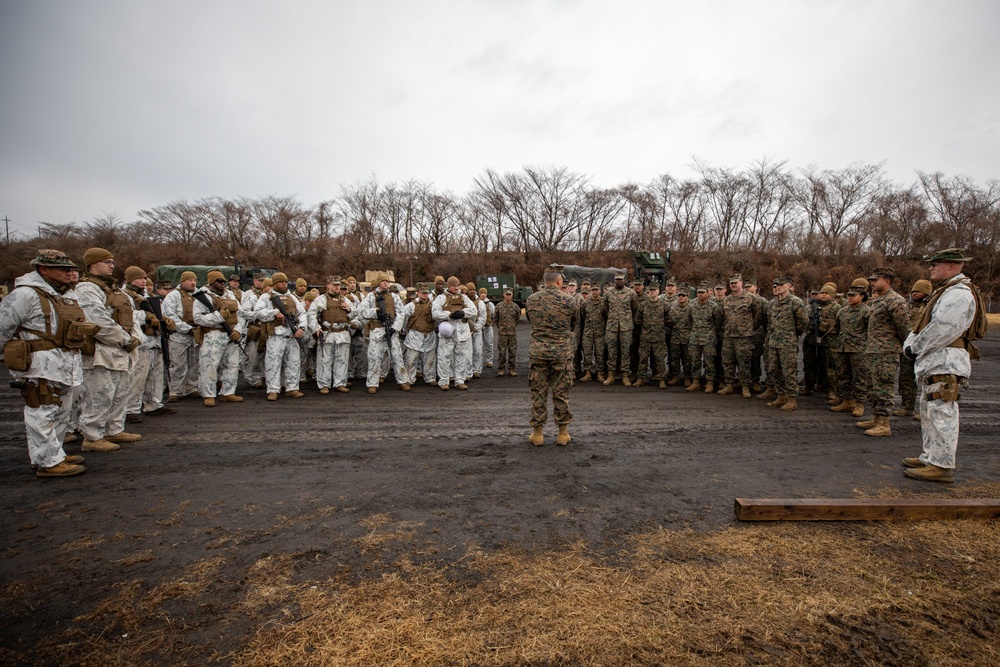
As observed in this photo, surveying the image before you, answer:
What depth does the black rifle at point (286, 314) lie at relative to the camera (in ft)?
27.2

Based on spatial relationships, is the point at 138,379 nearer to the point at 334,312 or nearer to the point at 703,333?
the point at 334,312

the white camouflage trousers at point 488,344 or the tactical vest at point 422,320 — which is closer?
the tactical vest at point 422,320

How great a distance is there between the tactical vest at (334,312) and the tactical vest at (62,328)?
4125 mm

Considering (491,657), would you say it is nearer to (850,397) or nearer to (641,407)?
(641,407)

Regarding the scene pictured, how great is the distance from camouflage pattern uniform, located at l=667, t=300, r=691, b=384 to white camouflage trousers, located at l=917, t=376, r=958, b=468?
4.89 meters

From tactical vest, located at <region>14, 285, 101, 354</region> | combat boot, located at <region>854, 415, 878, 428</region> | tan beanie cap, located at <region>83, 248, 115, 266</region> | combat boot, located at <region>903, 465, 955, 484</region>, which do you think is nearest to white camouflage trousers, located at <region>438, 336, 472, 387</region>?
tan beanie cap, located at <region>83, 248, 115, 266</region>

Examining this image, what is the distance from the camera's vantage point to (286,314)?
27.5ft

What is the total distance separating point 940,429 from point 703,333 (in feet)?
15.6

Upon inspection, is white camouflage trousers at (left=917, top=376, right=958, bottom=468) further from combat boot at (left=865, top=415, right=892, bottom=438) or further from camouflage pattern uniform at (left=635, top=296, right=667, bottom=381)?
camouflage pattern uniform at (left=635, top=296, right=667, bottom=381)

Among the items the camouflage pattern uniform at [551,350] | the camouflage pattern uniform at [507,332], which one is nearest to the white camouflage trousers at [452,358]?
the camouflage pattern uniform at [507,332]

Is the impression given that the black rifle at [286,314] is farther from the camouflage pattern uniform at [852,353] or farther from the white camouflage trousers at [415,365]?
the camouflage pattern uniform at [852,353]

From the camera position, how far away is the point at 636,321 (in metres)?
9.90

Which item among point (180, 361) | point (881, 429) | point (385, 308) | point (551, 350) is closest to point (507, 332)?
point (385, 308)

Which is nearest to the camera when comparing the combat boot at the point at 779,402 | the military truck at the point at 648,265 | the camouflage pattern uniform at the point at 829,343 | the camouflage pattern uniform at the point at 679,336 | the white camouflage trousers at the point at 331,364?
the combat boot at the point at 779,402
